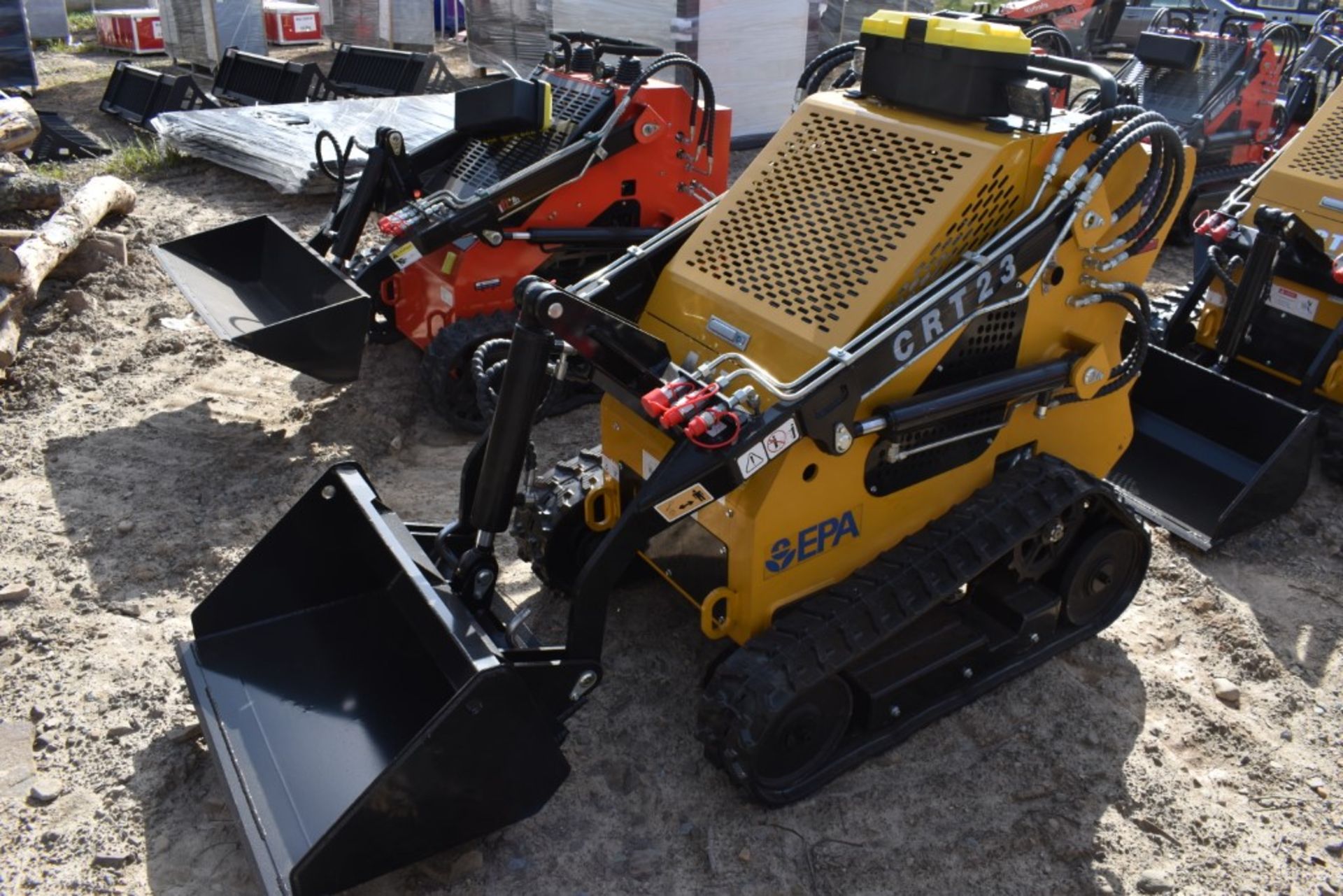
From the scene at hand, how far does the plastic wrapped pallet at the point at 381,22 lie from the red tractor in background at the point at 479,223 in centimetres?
1006

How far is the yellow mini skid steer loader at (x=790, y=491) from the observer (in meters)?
3.01

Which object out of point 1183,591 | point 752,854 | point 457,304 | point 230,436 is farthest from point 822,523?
point 230,436

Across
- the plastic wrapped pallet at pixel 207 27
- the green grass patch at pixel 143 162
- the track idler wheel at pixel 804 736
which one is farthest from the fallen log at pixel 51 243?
the plastic wrapped pallet at pixel 207 27

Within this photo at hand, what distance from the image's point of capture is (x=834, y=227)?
3.50 metres

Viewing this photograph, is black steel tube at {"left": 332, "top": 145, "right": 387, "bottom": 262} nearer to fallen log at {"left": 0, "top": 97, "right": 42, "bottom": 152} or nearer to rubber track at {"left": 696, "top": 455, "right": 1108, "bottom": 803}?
rubber track at {"left": 696, "top": 455, "right": 1108, "bottom": 803}

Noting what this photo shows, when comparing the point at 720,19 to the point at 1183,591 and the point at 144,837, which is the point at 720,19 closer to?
the point at 1183,591

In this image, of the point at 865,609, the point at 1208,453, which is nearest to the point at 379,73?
the point at 1208,453

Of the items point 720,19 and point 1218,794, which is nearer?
point 1218,794

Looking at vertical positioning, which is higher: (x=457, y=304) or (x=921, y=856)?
(x=457, y=304)

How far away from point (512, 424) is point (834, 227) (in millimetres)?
1228

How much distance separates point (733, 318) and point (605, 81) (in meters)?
3.17

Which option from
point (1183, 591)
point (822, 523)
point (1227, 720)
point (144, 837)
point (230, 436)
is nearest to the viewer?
point (144, 837)

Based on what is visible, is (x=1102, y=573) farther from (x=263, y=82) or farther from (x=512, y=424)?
Answer: (x=263, y=82)

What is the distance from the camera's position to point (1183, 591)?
460cm
